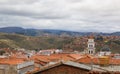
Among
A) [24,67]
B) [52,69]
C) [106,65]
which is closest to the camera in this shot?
[52,69]

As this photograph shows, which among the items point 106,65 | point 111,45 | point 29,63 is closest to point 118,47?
point 111,45

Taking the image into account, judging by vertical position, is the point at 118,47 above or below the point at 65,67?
below

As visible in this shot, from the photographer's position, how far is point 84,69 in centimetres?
→ 2858

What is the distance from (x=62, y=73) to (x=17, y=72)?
93.5ft

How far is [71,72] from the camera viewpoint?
28.7 metres

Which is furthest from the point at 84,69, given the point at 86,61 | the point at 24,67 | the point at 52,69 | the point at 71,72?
the point at 24,67

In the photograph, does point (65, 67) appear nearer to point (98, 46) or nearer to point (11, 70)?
point (11, 70)

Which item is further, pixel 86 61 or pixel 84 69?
pixel 86 61

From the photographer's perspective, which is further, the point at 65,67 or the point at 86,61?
→ the point at 86,61

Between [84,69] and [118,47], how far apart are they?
158858 millimetres

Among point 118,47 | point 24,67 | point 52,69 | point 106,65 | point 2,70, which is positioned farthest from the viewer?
point 118,47

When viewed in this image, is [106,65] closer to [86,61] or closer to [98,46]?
[86,61]

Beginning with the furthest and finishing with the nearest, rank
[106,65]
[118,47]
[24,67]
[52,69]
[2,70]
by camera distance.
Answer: [118,47] → [24,67] → [2,70] → [106,65] → [52,69]

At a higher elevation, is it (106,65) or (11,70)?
(106,65)
